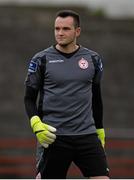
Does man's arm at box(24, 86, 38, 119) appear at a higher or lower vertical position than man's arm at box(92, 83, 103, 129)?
higher

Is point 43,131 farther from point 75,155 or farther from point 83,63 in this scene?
point 83,63

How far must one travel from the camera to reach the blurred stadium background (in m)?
15.6

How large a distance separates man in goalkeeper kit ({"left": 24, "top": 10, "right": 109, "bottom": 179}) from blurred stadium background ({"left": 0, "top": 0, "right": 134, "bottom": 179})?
8260 millimetres

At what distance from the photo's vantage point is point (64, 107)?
254 inches

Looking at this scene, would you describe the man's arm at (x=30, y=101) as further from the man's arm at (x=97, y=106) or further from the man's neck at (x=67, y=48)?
the man's arm at (x=97, y=106)

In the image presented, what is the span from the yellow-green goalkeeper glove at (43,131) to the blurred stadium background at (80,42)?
27.5 feet

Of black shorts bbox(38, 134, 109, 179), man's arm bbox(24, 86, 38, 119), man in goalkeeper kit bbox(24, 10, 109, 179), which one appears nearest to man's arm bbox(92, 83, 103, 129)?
man in goalkeeper kit bbox(24, 10, 109, 179)

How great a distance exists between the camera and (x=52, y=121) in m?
6.48

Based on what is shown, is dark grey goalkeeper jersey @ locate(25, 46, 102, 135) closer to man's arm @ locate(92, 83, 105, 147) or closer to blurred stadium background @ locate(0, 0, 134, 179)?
man's arm @ locate(92, 83, 105, 147)

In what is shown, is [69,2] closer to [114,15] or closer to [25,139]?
[114,15]

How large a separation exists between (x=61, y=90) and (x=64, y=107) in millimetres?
134

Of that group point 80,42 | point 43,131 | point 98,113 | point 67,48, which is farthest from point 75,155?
point 80,42

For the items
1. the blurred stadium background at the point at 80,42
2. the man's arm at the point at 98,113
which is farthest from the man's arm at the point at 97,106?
the blurred stadium background at the point at 80,42

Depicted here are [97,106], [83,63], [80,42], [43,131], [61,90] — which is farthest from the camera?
[80,42]
